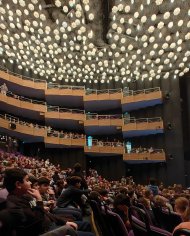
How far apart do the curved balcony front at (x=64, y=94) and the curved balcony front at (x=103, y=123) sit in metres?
1.84

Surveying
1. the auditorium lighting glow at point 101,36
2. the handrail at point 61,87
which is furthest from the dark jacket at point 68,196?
the handrail at point 61,87

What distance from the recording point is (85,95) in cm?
3269

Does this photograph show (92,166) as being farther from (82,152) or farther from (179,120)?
(179,120)

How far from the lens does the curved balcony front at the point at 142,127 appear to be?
30.7 m

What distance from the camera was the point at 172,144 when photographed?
30.2 m

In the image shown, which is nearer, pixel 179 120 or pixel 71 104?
pixel 179 120

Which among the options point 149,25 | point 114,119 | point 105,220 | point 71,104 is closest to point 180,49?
point 149,25

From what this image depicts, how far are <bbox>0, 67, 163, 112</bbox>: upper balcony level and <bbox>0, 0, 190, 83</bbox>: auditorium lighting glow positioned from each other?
8.26 m

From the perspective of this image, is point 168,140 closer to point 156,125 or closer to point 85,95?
point 156,125

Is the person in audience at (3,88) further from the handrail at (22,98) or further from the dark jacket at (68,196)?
the dark jacket at (68,196)

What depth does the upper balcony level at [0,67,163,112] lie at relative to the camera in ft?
102

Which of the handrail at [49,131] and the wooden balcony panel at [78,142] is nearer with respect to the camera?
the handrail at [49,131]

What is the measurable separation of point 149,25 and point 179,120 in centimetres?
1664

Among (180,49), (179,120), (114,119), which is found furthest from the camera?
(114,119)
